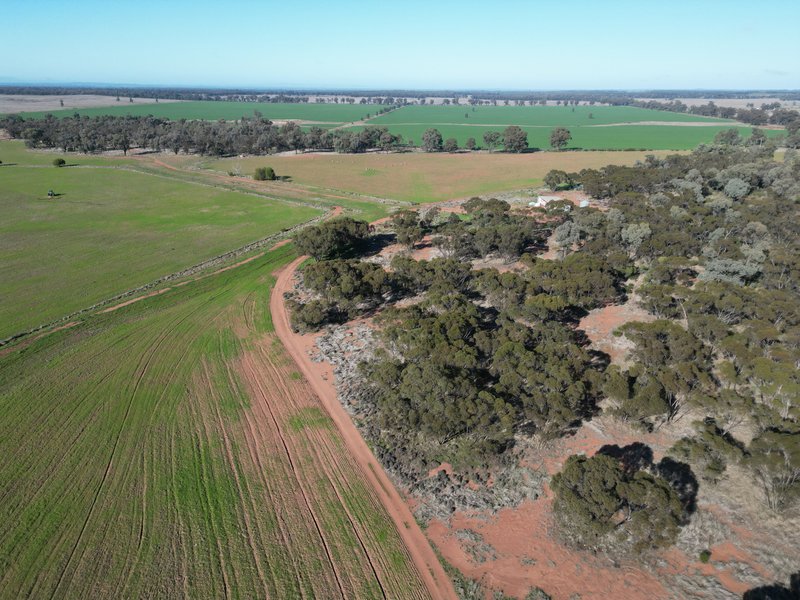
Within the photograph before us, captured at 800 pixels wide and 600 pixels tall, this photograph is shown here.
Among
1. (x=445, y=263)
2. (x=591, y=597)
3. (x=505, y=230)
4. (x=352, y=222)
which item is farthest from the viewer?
(x=352, y=222)

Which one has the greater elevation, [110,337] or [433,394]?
[433,394]

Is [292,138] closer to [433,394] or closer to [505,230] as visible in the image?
[505,230]

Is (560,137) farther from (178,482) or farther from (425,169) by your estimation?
(178,482)

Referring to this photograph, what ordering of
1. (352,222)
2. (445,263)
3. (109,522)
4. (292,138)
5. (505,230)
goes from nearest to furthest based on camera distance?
1. (109,522)
2. (445,263)
3. (505,230)
4. (352,222)
5. (292,138)

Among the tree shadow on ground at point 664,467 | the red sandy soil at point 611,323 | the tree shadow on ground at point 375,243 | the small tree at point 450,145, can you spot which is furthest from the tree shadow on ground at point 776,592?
the small tree at point 450,145

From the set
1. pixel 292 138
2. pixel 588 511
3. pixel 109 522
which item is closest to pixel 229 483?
pixel 109 522

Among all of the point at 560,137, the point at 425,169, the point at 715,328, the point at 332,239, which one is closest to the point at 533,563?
the point at 715,328

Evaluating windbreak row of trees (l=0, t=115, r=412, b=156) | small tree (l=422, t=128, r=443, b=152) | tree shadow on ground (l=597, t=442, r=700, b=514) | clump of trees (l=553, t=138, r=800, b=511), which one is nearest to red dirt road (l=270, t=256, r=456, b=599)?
tree shadow on ground (l=597, t=442, r=700, b=514)
